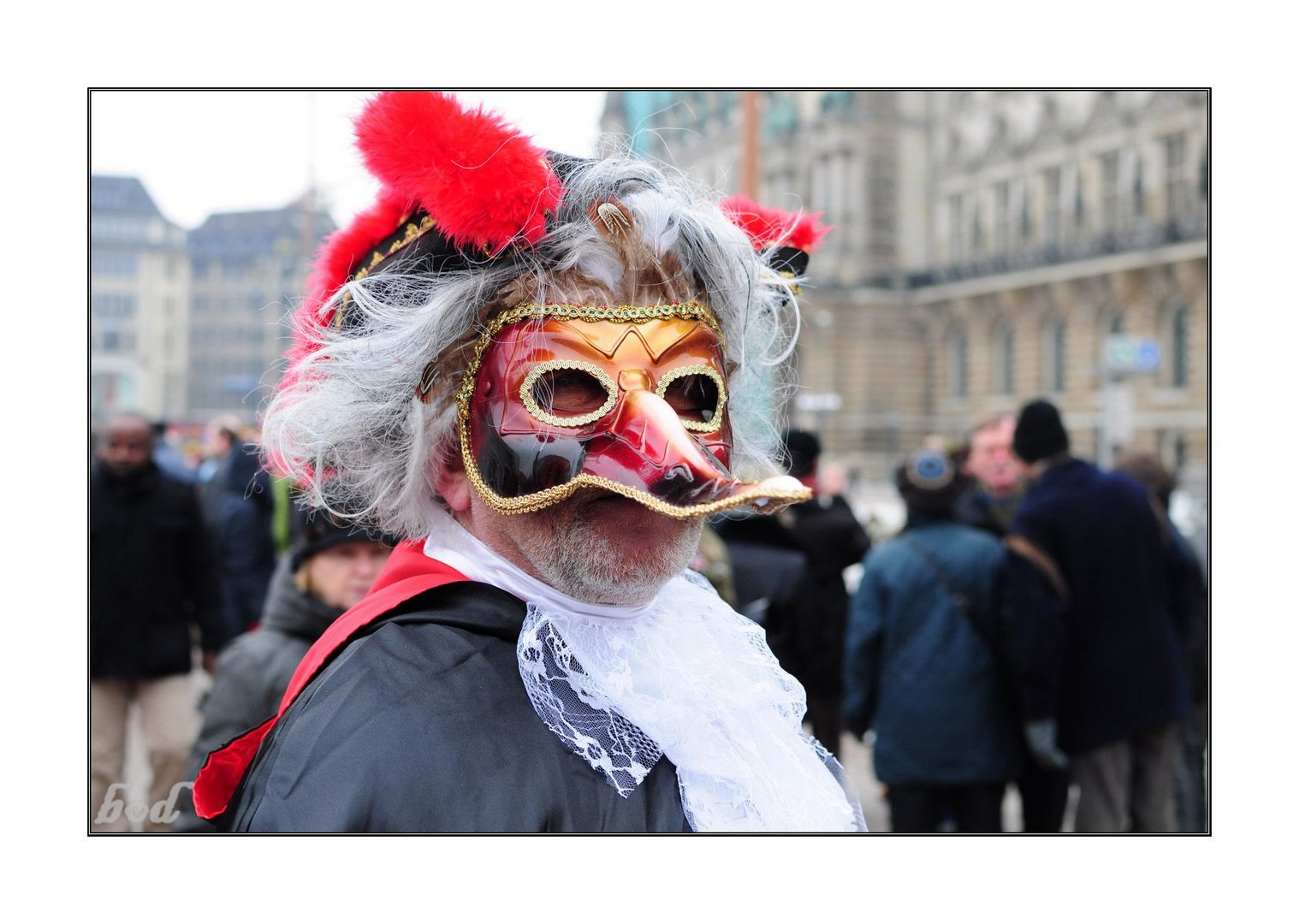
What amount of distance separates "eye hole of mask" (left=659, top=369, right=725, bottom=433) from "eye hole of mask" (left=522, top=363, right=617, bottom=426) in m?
0.10

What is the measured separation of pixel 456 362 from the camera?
184cm

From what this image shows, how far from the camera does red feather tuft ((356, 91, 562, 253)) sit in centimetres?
171

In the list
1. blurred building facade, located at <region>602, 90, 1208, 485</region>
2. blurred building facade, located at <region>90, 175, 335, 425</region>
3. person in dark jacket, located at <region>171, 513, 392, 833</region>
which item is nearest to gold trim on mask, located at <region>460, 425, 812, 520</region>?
blurred building facade, located at <region>90, 175, 335, 425</region>

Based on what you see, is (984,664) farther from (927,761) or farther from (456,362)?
(456,362)

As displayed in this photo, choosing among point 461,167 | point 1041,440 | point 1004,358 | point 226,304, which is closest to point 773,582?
point 1041,440

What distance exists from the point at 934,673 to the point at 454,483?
2890mm

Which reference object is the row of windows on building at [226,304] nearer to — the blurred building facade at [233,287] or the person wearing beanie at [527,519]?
the blurred building facade at [233,287]

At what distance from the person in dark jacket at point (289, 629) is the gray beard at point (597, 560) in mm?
1846

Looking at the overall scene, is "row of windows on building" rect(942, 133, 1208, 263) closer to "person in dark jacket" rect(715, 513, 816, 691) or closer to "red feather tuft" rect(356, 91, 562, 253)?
"person in dark jacket" rect(715, 513, 816, 691)

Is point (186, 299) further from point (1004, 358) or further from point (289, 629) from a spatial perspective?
point (1004, 358)

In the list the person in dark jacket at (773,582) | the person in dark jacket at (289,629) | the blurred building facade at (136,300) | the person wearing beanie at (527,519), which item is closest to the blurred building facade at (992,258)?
the blurred building facade at (136,300)

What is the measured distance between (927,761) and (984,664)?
407 mm

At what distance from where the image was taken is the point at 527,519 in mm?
1757

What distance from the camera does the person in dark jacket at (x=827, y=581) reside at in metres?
5.50
